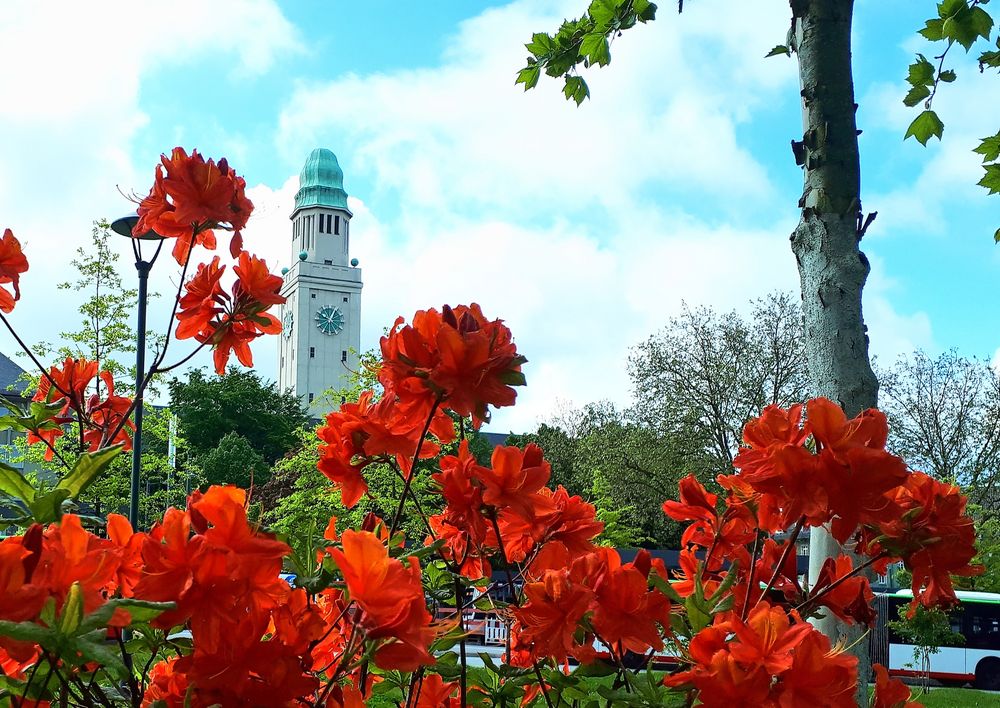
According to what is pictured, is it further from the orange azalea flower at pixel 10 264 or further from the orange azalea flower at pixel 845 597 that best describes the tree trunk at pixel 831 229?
the orange azalea flower at pixel 10 264

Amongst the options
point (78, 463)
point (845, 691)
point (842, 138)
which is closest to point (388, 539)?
point (78, 463)

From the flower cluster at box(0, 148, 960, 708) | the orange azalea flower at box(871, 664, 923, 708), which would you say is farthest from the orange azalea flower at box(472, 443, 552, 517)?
the orange azalea flower at box(871, 664, 923, 708)

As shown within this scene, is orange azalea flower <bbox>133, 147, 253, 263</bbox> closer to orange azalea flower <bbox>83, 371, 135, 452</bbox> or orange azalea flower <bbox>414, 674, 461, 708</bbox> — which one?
orange azalea flower <bbox>83, 371, 135, 452</bbox>

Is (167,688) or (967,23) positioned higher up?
(967,23)

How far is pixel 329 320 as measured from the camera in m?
72.1

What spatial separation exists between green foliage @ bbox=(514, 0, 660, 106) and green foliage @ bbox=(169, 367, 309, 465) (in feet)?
119

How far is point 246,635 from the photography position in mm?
961

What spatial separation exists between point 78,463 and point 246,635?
324 mm

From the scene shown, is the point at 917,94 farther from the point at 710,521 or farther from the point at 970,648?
the point at 970,648

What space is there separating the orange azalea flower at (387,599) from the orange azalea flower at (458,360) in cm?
35

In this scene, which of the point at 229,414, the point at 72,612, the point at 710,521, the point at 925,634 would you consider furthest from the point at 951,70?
the point at 229,414

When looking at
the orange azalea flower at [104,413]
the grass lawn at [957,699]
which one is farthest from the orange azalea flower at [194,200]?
the grass lawn at [957,699]

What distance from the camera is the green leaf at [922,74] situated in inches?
130

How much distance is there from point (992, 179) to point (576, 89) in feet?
5.40
